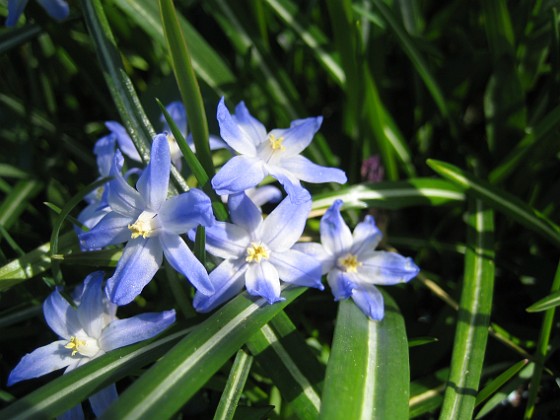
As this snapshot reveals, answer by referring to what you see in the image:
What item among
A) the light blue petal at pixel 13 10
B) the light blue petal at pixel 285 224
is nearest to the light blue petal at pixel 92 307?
the light blue petal at pixel 285 224

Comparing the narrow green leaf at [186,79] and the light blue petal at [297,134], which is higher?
the narrow green leaf at [186,79]

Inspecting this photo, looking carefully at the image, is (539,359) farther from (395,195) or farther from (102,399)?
(102,399)

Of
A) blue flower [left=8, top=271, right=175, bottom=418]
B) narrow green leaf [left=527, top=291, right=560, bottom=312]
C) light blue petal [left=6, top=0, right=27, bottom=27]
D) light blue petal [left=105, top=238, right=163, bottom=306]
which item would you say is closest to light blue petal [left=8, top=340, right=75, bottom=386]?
blue flower [left=8, top=271, right=175, bottom=418]

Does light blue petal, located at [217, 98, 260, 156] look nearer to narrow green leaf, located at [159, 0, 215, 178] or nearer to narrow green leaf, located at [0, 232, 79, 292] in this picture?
narrow green leaf, located at [159, 0, 215, 178]

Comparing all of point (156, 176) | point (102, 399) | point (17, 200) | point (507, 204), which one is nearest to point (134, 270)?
point (156, 176)

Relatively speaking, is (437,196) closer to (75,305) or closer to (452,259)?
(452,259)

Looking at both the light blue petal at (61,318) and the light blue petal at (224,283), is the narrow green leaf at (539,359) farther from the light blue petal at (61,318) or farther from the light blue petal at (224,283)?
the light blue petal at (61,318)
